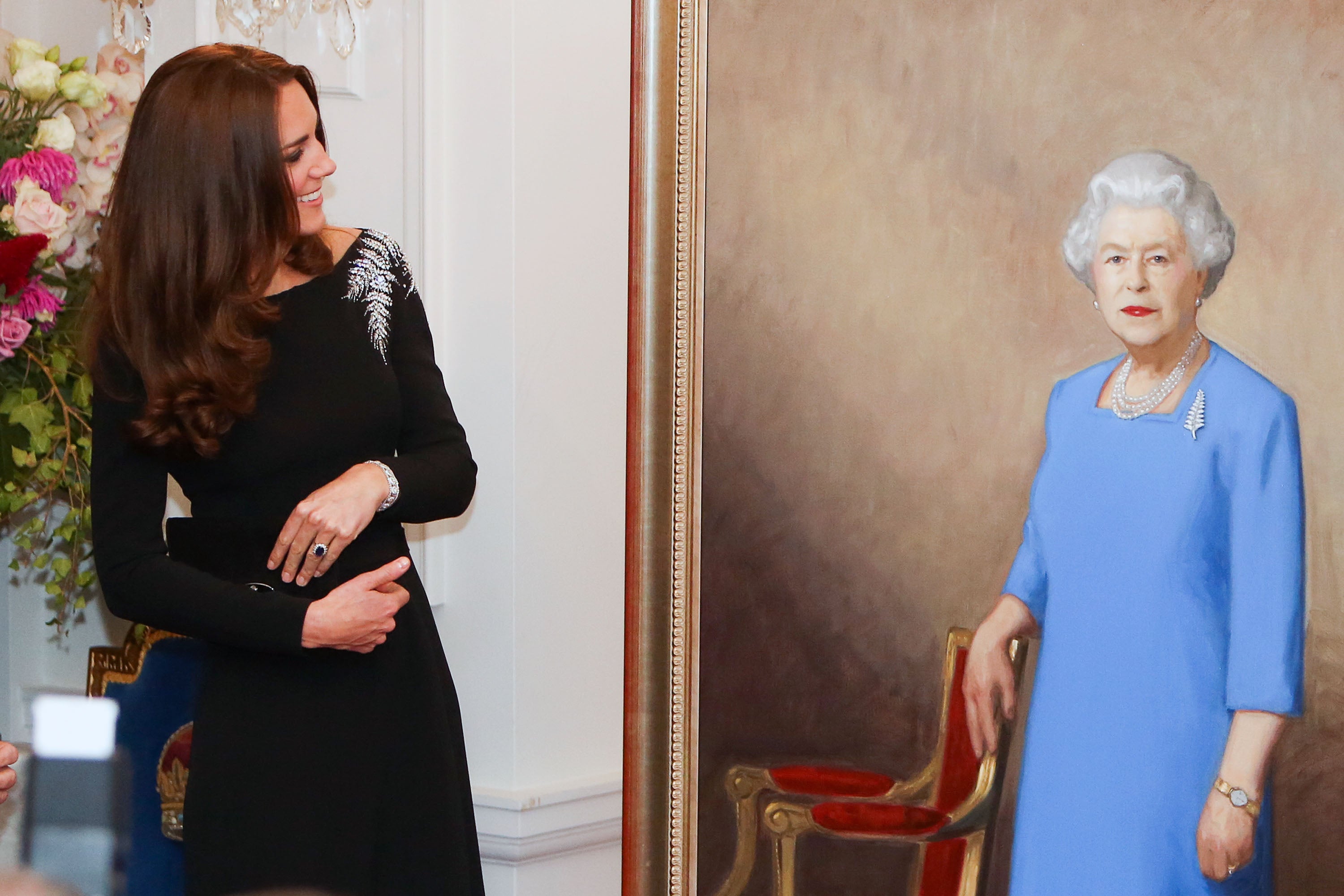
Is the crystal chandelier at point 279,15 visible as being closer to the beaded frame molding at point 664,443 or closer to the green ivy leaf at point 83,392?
the green ivy leaf at point 83,392

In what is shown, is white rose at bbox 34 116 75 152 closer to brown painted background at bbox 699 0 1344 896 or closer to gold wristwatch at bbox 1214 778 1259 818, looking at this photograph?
brown painted background at bbox 699 0 1344 896

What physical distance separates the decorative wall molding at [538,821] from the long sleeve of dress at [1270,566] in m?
1.23

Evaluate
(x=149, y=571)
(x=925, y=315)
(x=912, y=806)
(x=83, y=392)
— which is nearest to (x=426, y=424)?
(x=149, y=571)

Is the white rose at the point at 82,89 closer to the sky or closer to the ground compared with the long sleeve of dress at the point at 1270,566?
closer to the sky

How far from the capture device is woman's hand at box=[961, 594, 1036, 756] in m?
1.59

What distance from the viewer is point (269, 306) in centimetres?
180

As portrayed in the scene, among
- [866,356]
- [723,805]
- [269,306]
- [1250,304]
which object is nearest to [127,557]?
[269,306]

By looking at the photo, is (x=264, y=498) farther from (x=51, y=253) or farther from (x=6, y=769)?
(x=51, y=253)

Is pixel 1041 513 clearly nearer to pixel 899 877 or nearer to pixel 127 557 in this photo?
pixel 899 877

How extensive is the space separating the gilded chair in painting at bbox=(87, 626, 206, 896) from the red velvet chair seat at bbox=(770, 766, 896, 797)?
1029 mm

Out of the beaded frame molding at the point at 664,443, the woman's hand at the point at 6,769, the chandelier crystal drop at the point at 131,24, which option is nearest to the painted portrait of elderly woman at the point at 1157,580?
the beaded frame molding at the point at 664,443

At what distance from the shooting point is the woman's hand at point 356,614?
1.73 meters

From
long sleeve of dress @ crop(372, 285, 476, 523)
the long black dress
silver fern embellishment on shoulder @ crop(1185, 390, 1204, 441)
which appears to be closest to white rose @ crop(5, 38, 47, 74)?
the long black dress

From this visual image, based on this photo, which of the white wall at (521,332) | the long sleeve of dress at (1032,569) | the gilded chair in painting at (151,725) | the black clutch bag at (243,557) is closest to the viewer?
the long sleeve of dress at (1032,569)
